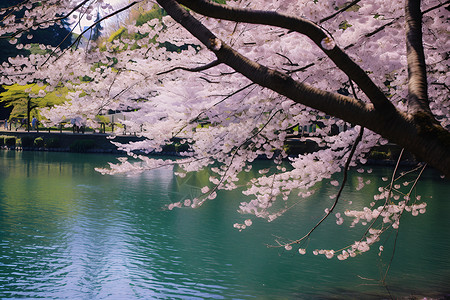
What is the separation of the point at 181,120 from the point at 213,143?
500 mm

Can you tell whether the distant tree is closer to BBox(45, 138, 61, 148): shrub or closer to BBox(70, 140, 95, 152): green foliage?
BBox(45, 138, 61, 148): shrub

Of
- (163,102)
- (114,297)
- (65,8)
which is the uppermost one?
(65,8)

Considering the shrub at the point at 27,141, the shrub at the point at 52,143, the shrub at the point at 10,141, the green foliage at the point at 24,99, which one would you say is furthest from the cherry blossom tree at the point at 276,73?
the green foliage at the point at 24,99

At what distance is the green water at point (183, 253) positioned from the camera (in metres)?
6.86

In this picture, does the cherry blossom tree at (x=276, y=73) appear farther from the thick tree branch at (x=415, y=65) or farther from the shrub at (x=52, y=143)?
the shrub at (x=52, y=143)

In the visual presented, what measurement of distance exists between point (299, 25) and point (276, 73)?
229mm

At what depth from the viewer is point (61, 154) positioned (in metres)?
27.7

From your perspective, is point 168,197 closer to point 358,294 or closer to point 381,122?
point 358,294

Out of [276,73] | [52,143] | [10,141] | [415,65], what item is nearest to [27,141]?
[10,141]

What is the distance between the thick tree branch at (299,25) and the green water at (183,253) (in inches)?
202

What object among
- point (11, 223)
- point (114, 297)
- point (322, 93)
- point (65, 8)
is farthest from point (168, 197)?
point (322, 93)

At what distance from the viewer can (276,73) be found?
208cm

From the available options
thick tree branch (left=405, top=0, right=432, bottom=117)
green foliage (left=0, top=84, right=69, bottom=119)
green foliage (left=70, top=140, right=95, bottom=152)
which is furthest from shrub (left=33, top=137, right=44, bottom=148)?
thick tree branch (left=405, top=0, right=432, bottom=117)

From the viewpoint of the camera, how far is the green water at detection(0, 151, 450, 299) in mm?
6855
